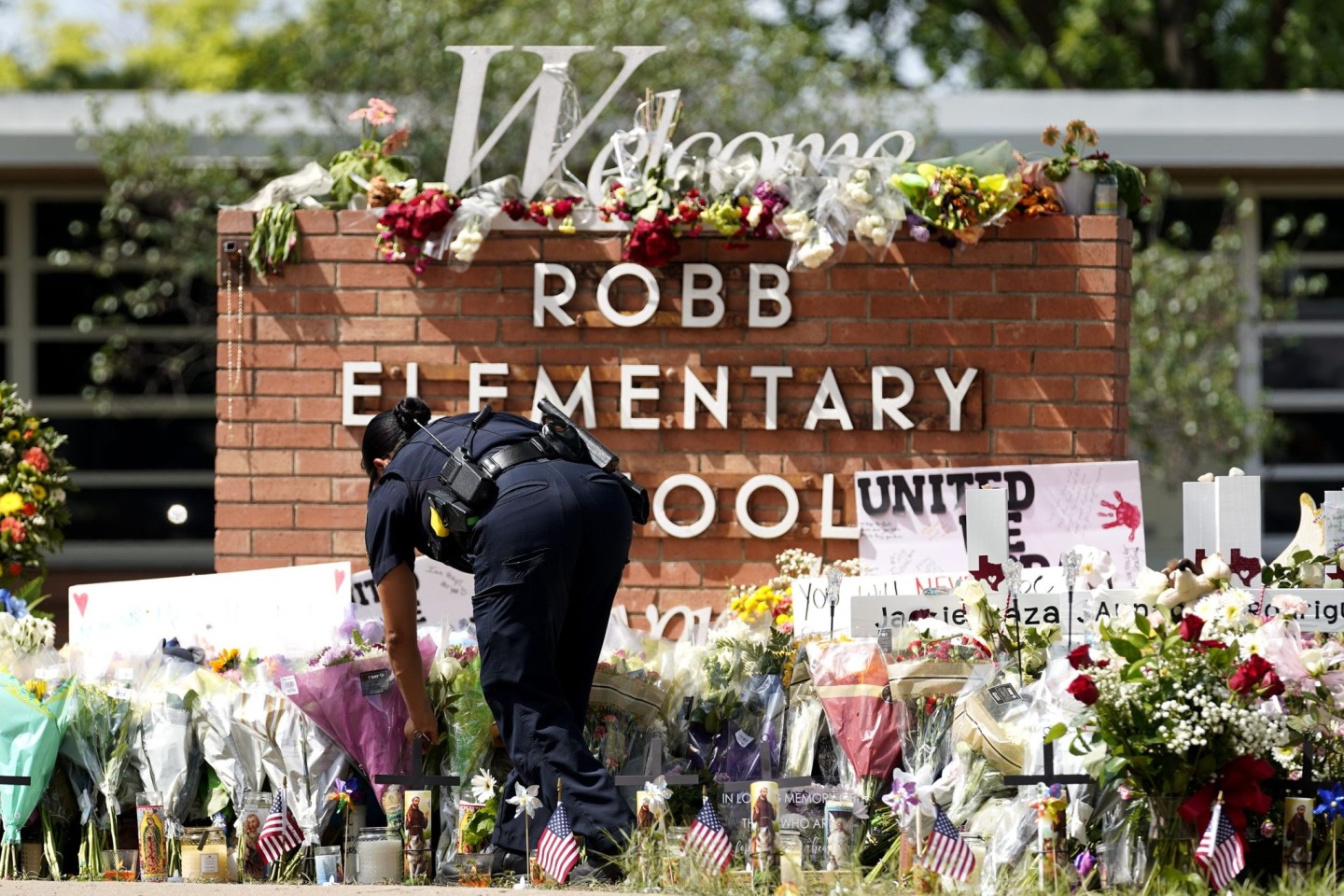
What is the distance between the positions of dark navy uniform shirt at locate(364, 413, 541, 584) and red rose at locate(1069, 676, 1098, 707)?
1.58 m

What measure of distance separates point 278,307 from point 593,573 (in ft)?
7.45

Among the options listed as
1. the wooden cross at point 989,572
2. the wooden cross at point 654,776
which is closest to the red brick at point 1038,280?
the wooden cross at point 989,572

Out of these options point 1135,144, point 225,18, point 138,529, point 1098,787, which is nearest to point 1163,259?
point 1135,144

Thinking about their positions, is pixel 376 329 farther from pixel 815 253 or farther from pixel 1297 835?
pixel 1297 835

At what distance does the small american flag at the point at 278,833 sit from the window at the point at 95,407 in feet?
27.7

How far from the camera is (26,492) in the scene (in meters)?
5.89

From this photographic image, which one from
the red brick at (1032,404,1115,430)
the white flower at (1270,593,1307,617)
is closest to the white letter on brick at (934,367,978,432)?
the red brick at (1032,404,1115,430)

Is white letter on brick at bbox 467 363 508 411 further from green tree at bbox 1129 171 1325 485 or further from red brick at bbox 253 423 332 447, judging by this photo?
green tree at bbox 1129 171 1325 485

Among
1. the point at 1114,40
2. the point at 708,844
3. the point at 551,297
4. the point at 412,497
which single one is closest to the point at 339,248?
the point at 551,297

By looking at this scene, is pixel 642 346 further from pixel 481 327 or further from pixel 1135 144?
pixel 1135 144

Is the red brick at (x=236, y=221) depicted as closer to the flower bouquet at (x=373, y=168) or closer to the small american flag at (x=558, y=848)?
the flower bouquet at (x=373, y=168)

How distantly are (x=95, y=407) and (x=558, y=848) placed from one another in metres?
9.24

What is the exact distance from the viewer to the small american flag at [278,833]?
14.4ft

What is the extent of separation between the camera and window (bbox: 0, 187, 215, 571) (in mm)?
12438
